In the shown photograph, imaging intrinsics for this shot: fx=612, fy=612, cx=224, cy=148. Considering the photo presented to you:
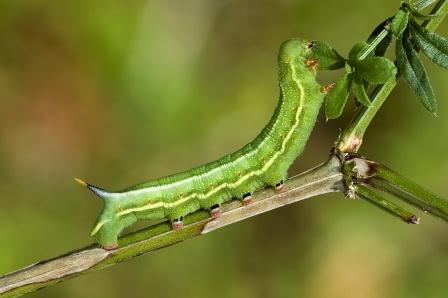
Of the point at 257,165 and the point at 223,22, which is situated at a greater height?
the point at 223,22

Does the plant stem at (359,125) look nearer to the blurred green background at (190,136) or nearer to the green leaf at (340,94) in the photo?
the green leaf at (340,94)

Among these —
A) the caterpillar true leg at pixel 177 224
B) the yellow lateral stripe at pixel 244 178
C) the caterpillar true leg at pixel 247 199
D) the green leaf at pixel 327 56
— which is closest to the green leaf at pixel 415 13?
the green leaf at pixel 327 56

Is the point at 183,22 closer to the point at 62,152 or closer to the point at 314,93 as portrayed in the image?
the point at 62,152

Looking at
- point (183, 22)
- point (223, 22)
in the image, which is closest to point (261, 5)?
point (223, 22)

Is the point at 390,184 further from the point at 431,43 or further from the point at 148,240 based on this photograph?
the point at 148,240

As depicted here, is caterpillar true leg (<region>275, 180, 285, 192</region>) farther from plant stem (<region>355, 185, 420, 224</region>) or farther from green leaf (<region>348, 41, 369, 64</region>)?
green leaf (<region>348, 41, 369, 64</region>)

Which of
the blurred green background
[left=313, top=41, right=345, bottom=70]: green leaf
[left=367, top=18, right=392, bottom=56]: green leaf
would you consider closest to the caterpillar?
[left=313, top=41, right=345, bottom=70]: green leaf
